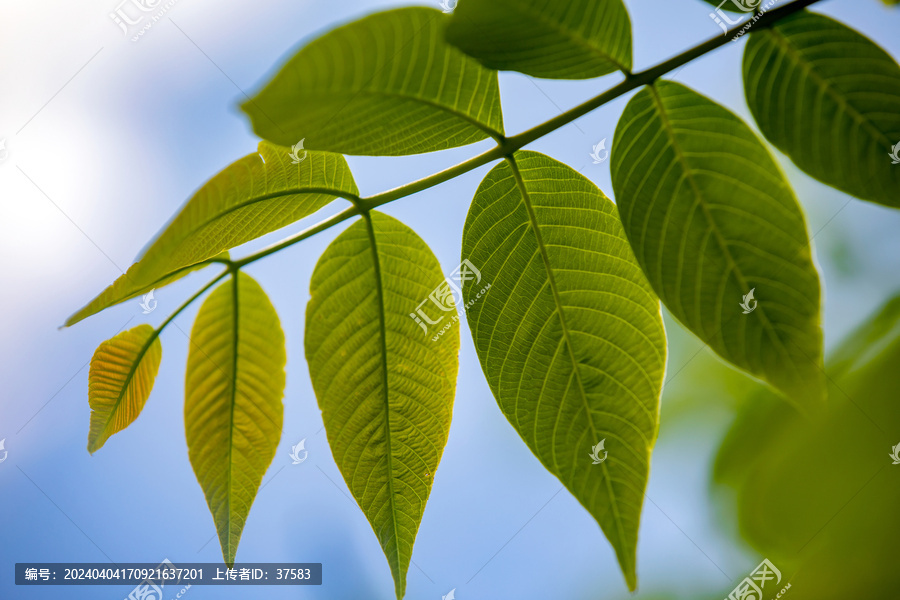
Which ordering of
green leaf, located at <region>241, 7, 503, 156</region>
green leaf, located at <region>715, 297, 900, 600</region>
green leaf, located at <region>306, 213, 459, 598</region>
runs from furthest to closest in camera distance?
green leaf, located at <region>715, 297, 900, 600</region> → green leaf, located at <region>306, 213, 459, 598</region> → green leaf, located at <region>241, 7, 503, 156</region>

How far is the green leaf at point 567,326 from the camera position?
0.33 meters

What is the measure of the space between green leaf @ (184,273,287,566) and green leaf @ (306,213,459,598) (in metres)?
0.08

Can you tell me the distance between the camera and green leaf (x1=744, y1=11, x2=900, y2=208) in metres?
0.29

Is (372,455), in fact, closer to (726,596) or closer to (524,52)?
(524,52)

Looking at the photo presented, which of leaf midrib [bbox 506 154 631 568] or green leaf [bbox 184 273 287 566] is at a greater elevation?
green leaf [bbox 184 273 287 566]

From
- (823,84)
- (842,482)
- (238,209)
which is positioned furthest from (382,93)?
(842,482)

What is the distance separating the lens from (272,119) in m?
0.24

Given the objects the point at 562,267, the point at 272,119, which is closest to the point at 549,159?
the point at 562,267

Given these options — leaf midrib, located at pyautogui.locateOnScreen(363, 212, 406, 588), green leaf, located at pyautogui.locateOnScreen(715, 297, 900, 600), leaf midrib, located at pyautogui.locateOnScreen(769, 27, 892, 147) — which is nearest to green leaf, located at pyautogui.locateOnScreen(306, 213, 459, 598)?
leaf midrib, located at pyautogui.locateOnScreen(363, 212, 406, 588)

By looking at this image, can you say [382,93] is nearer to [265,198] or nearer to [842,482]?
[265,198]

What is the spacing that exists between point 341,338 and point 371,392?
5cm

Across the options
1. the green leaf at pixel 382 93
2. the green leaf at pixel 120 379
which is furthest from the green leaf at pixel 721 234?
the green leaf at pixel 120 379

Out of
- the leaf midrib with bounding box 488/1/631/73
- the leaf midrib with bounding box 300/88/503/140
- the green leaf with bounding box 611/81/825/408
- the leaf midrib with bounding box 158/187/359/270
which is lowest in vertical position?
the green leaf with bounding box 611/81/825/408

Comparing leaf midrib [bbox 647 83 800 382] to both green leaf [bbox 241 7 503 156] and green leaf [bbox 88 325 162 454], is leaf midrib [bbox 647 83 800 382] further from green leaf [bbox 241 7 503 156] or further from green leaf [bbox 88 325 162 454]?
green leaf [bbox 88 325 162 454]
